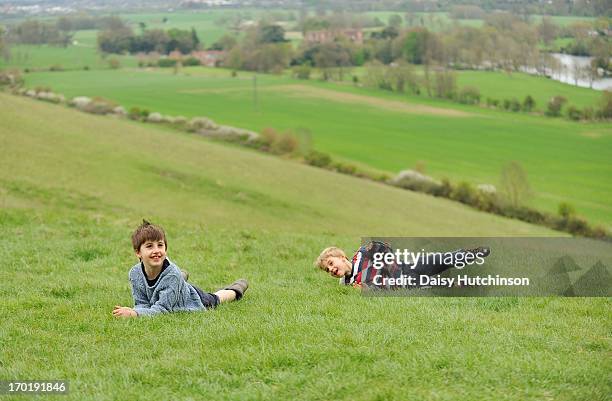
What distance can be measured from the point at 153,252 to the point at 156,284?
47 centimetres

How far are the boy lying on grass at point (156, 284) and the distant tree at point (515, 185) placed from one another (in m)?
43.1

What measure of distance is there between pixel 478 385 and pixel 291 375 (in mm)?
1649

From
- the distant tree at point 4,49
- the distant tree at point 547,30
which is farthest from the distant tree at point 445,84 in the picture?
the distant tree at point 4,49

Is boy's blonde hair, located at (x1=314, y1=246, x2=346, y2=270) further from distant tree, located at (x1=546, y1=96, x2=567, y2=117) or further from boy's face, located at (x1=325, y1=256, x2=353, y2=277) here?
distant tree, located at (x1=546, y1=96, x2=567, y2=117)

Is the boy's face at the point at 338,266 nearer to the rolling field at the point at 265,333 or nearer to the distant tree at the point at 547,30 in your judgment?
the rolling field at the point at 265,333

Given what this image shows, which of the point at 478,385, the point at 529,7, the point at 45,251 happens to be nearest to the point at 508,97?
the point at 529,7

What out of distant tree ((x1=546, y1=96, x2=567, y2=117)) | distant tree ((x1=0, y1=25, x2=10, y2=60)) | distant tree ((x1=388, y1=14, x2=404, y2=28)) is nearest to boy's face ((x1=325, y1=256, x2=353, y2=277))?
distant tree ((x1=546, y1=96, x2=567, y2=117))

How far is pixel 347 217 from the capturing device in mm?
41438

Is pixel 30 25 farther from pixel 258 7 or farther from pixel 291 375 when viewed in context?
pixel 291 375

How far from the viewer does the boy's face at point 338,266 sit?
12336 millimetres

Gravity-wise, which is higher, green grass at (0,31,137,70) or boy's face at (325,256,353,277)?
boy's face at (325,256,353,277)

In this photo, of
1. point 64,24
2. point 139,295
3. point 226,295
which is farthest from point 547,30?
point 64,24

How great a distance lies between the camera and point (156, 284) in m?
9.95

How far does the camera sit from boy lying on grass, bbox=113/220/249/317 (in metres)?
9.76
